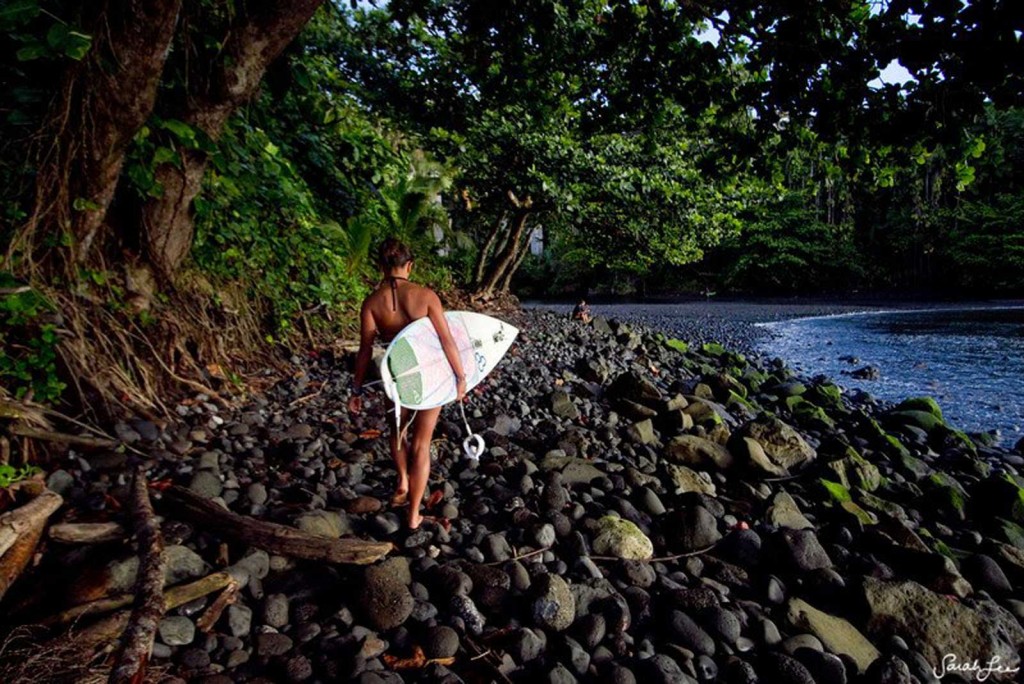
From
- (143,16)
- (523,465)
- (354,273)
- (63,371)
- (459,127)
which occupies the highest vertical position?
(459,127)

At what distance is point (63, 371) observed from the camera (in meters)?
3.62

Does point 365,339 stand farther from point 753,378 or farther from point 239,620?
point 753,378

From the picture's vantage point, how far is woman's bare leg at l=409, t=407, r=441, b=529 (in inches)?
129

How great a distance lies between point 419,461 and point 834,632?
2560 mm

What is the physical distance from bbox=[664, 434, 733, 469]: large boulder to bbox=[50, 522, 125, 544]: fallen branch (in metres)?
4.40

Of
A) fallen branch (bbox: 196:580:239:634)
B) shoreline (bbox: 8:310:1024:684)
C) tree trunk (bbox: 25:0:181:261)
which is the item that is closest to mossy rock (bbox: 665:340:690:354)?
shoreline (bbox: 8:310:1024:684)

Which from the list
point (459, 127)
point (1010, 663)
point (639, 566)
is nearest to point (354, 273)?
point (459, 127)

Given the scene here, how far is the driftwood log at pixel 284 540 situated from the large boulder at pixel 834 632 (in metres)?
2.32

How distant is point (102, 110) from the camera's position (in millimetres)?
3504

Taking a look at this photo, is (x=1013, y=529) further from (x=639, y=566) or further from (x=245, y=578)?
(x=245, y=578)

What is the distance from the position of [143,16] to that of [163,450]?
2848mm

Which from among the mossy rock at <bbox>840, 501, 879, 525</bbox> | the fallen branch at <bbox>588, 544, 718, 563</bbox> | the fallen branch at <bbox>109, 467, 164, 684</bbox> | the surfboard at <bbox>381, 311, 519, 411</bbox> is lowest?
the mossy rock at <bbox>840, 501, 879, 525</bbox>

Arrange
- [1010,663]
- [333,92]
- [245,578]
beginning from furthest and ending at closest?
[333,92] → [1010,663] → [245,578]

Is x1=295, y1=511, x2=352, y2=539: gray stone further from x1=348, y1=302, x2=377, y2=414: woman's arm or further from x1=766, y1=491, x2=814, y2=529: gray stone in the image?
x1=766, y1=491, x2=814, y2=529: gray stone
